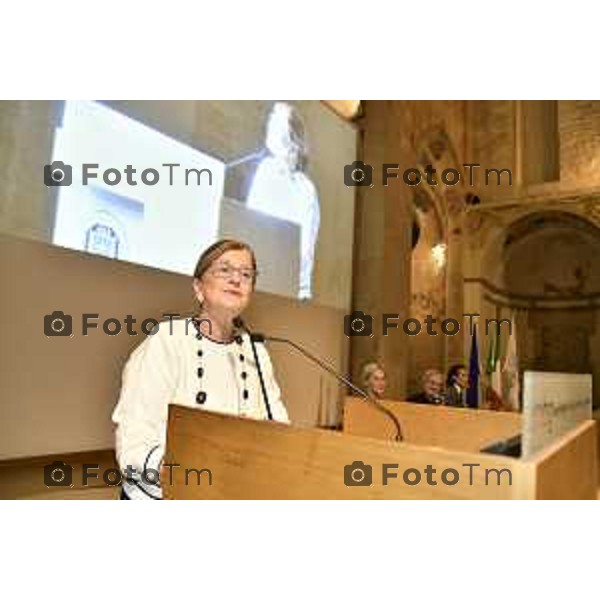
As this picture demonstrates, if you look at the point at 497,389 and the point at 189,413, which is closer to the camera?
the point at 189,413

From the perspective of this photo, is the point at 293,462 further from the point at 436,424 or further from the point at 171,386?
Result: the point at 436,424

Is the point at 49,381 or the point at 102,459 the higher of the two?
the point at 49,381

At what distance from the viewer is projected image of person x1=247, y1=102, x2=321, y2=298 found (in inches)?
138

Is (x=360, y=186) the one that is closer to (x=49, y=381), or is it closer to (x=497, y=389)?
(x=497, y=389)

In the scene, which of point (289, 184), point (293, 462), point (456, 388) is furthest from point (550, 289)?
point (293, 462)

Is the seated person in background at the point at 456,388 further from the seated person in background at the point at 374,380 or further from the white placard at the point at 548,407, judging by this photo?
the white placard at the point at 548,407

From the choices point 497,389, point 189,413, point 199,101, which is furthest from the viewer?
point 497,389

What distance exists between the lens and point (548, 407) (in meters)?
1.07

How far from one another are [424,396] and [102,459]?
2727mm
